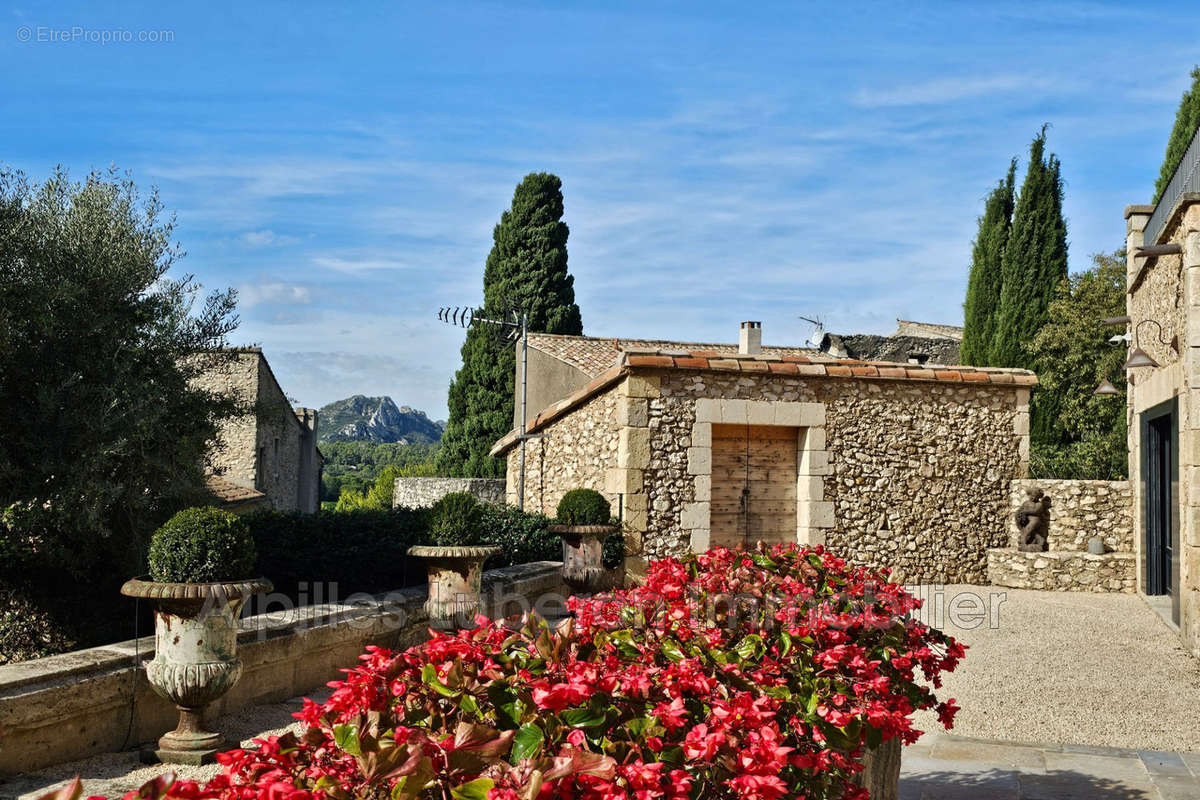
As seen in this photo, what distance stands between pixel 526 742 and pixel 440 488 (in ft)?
79.0

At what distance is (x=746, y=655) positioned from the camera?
302cm

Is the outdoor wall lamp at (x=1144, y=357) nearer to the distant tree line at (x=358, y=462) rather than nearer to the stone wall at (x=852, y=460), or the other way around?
the stone wall at (x=852, y=460)

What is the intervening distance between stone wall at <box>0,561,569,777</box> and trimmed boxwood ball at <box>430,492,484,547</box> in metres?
0.55

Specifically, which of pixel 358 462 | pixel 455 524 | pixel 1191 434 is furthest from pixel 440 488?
pixel 358 462

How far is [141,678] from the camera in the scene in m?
5.20

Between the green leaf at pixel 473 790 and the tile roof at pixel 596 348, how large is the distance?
17.7 m

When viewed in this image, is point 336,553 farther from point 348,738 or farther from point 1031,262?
point 1031,262

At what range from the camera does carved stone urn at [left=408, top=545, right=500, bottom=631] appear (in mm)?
7145

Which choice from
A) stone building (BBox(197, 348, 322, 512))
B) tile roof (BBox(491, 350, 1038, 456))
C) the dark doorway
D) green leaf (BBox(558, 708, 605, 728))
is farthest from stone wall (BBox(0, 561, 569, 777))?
stone building (BBox(197, 348, 322, 512))

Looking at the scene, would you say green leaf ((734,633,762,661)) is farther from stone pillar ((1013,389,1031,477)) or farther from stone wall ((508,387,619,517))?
stone pillar ((1013,389,1031,477))

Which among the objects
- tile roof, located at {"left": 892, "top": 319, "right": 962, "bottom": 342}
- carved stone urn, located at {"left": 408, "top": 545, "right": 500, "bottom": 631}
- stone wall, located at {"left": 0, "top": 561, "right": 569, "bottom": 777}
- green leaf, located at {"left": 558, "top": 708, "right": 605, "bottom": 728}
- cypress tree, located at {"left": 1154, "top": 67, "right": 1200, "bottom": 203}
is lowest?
stone wall, located at {"left": 0, "top": 561, "right": 569, "bottom": 777}

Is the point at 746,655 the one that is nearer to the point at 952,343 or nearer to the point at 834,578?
the point at 834,578

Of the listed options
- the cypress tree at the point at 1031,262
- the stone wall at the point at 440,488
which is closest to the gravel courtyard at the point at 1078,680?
the cypress tree at the point at 1031,262

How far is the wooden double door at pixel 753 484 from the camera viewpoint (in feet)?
40.2
